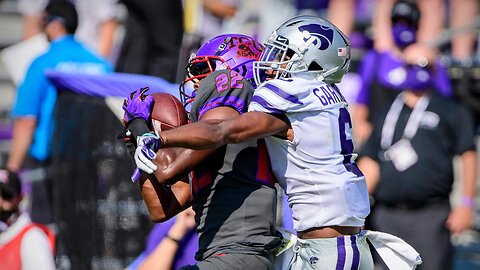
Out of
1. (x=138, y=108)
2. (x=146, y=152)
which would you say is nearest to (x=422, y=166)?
(x=138, y=108)

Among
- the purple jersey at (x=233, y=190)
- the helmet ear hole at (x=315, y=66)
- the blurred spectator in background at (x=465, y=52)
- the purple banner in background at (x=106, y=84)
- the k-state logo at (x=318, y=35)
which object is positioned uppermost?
the k-state logo at (x=318, y=35)

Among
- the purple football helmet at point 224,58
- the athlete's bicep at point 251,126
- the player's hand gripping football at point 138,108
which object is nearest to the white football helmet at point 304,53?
the purple football helmet at point 224,58

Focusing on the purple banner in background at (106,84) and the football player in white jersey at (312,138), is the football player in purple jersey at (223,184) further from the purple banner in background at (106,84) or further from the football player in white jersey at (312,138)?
the purple banner in background at (106,84)

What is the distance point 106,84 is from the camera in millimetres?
6496

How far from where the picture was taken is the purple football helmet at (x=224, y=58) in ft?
15.8

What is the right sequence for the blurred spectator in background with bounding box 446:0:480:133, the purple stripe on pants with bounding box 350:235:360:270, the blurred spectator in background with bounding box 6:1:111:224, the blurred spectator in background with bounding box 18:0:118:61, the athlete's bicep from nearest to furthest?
the athlete's bicep
the purple stripe on pants with bounding box 350:235:360:270
the blurred spectator in background with bounding box 6:1:111:224
the blurred spectator in background with bounding box 446:0:480:133
the blurred spectator in background with bounding box 18:0:118:61

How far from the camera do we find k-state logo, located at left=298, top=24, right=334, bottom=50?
4.72 m

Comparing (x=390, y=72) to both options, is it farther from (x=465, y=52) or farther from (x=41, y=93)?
(x=41, y=93)

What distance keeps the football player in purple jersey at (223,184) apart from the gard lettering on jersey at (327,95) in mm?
276

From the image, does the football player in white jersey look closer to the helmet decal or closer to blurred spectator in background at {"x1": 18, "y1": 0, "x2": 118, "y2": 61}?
the helmet decal

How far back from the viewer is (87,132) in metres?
6.57

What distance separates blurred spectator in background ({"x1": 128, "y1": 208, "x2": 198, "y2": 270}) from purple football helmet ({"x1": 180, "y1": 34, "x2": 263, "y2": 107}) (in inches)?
46.8

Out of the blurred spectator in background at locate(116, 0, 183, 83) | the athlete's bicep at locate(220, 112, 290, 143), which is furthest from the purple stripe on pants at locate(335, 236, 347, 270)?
the blurred spectator in background at locate(116, 0, 183, 83)

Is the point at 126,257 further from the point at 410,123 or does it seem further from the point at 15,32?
the point at 15,32
